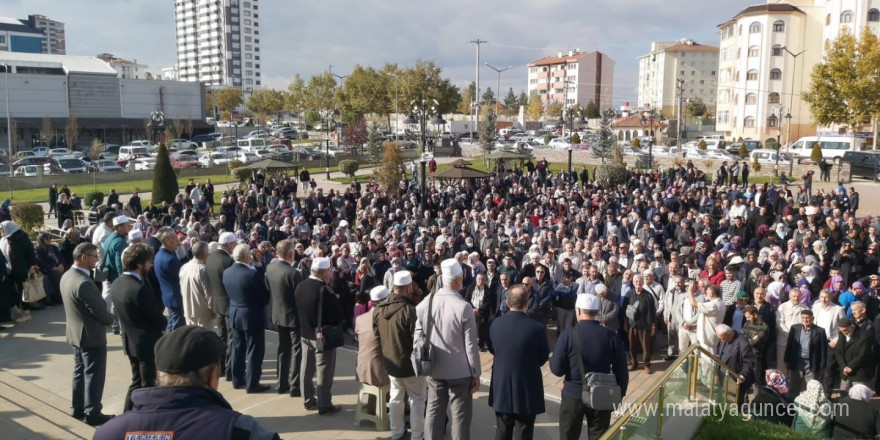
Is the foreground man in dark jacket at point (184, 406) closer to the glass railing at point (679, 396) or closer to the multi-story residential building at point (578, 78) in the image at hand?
the glass railing at point (679, 396)

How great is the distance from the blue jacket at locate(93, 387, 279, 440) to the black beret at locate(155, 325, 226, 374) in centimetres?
12

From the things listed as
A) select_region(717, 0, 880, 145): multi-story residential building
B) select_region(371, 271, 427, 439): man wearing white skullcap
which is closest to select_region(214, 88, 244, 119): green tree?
select_region(717, 0, 880, 145): multi-story residential building

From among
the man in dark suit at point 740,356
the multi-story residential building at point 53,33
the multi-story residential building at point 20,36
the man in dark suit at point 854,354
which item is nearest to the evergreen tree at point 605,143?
the man in dark suit at point 854,354

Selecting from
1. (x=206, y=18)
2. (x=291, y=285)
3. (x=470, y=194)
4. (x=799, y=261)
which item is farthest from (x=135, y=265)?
(x=206, y=18)

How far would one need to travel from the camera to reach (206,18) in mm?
129250

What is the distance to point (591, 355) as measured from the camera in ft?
15.3

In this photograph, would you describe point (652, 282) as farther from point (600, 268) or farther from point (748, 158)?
point (748, 158)

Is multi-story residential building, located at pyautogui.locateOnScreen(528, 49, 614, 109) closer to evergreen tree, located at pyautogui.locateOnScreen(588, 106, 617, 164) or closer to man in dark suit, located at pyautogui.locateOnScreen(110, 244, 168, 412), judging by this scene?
evergreen tree, located at pyautogui.locateOnScreen(588, 106, 617, 164)

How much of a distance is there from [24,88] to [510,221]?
2289 inches

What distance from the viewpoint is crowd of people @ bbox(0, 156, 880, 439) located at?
498cm

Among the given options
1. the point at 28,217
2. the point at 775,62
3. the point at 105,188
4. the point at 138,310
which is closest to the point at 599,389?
the point at 138,310

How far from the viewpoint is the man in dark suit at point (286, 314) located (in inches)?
246

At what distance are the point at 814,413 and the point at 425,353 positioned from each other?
388 centimetres

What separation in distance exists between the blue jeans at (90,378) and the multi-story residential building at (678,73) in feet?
310
